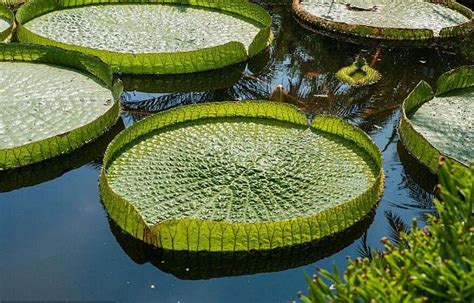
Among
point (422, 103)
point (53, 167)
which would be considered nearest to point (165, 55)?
point (53, 167)

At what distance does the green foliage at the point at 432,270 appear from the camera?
68.9 inches

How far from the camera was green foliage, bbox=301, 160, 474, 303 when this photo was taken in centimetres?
175

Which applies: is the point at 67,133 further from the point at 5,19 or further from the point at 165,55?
the point at 5,19

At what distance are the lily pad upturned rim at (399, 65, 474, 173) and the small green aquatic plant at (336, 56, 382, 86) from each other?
2.05 ft

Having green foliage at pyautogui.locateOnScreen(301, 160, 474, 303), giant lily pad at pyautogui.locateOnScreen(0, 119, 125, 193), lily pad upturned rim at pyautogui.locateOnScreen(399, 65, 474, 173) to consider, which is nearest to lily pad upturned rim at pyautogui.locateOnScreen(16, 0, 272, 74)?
giant lily pad at pyautogui.locateOnScreen(0, 119, 125, 193)

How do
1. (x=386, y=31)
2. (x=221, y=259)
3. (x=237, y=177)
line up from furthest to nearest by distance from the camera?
(x=386, y=31) → (x=237, y=177) → (x=221, y=259)

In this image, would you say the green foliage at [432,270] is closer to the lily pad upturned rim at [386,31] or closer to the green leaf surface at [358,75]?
the green leaf surface at [358,75]

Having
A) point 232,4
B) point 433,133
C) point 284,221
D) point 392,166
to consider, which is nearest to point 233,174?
point 284,221

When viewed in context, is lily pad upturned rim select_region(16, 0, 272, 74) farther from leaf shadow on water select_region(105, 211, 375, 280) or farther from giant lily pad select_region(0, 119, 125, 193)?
leaf shadow on water select_region(105, 211, 375, 280)

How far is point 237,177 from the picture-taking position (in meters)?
3.43

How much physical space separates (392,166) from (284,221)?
3.64 ft

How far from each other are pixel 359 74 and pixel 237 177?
1.97m

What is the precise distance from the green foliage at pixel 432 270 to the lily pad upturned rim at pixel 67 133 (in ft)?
7.20

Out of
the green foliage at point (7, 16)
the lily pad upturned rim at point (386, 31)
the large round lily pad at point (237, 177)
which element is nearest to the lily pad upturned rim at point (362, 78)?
Answer: the lily pad upturned rim at point (386, 31)
